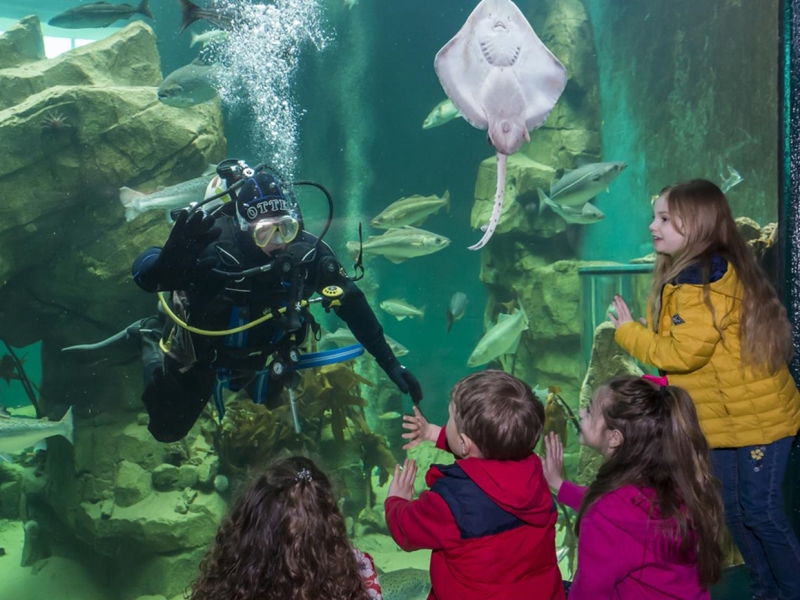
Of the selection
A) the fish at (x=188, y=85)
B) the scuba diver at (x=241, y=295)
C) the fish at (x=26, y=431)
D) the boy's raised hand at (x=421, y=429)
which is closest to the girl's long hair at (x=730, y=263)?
the boy's raised hand at (x=421, y=429)

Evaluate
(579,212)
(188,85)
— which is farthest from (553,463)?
(188,85)

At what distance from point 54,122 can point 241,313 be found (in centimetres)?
333

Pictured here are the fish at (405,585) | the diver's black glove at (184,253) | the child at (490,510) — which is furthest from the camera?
the fish at (405,585)

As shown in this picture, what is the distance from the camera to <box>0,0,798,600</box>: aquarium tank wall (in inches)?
174

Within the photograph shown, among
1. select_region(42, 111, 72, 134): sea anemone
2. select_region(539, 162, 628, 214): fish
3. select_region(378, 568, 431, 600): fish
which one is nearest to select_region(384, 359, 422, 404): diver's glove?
select_region(378, 568, 431, 600): fish

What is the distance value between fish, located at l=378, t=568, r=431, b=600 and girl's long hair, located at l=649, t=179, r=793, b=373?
254 centimetres

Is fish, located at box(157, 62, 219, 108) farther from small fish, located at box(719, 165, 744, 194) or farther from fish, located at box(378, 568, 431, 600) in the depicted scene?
small fish, located at box(719, 165, 744, 194)

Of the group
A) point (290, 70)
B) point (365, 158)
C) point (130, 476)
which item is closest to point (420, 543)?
point (130, 476)

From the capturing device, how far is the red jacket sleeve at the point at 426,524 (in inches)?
61.4

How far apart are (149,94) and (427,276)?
29.4 ft

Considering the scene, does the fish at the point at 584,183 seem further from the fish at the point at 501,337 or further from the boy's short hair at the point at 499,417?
the boy's short hair at the point at 499,417

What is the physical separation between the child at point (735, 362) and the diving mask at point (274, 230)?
1.82 meters

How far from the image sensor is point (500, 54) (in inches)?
129

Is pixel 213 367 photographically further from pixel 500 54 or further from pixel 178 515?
pixel 500 54
